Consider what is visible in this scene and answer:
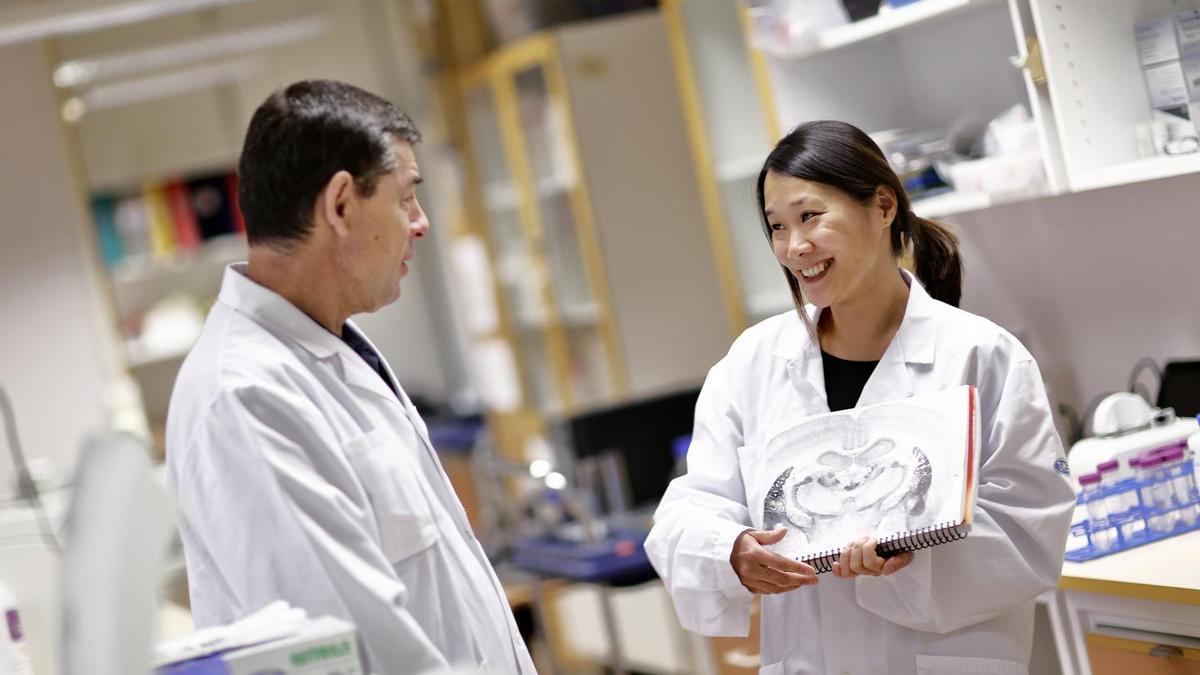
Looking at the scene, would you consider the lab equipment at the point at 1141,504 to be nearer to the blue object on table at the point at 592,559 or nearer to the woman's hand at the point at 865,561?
the woman's hand at the point at 865,561

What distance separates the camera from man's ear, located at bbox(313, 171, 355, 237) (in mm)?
1732

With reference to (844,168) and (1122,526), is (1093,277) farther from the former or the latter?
(844,168)

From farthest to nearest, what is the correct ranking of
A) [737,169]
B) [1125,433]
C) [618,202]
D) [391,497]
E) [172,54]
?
[172,54] → [618,202] → [737,169] → [1125,433] → [391,497]

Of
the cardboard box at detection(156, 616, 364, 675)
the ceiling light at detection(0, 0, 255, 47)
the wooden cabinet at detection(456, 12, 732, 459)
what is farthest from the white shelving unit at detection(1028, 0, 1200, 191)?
the ceiling light at detection(0, 0, 255, 47)

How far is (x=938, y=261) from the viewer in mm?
2225

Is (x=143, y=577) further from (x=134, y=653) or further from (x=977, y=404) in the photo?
(x=977, y=404)

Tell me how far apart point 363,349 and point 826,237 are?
689mm

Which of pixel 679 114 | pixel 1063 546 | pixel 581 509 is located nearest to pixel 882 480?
pixel 1063 546

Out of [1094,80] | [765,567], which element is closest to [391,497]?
[765,567]

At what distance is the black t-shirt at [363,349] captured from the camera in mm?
1980

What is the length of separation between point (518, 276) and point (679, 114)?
4.11 ft

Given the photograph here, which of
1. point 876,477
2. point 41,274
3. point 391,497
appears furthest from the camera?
point 41,274

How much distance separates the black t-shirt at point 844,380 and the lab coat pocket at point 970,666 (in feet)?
1.28

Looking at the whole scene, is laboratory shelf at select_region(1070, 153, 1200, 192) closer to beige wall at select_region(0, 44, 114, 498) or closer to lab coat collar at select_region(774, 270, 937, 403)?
lab coat collar at select_region(774, 270, 937, 403)
